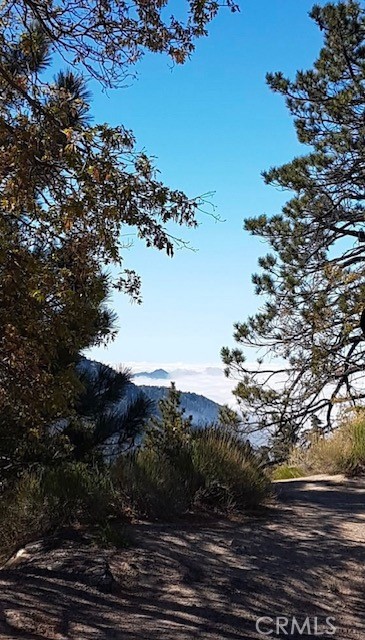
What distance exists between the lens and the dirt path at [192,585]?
417 centimetres

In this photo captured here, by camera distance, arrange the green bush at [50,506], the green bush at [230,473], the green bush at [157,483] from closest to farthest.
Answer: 1. the green bush at [50,506]
2. the green bush at [157,483]
3. the green bush at [230,473]

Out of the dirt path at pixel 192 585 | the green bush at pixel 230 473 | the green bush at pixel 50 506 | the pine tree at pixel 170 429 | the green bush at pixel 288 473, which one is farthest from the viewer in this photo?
the green bush at pixel 288 473

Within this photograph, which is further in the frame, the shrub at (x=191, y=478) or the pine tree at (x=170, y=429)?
the pine tree at (x=170, y=429)

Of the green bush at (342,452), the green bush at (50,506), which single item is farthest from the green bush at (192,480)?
the green bush at (342,452)

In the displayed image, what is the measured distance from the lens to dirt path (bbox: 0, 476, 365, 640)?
13.7ft

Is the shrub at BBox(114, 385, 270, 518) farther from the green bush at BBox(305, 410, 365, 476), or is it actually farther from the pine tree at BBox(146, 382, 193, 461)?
the green bush at BBox(305, 410, 365, 476)

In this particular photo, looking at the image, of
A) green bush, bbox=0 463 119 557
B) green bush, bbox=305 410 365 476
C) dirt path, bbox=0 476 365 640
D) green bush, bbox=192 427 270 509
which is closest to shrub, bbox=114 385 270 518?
green bush, bbox=192 427 270 509

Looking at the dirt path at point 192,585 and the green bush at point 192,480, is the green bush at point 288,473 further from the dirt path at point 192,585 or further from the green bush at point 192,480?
the dirt path at point 192,585

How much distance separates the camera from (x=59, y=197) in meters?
4.96

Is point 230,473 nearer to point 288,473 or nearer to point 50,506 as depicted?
point 50,506

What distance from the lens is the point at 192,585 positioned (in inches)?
194

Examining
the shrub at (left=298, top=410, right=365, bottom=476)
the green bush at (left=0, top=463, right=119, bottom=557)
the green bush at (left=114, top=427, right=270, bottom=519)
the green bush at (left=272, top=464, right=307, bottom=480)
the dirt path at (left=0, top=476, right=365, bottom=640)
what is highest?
the shrub at (left=298, top=410, right=365, bottom=476)

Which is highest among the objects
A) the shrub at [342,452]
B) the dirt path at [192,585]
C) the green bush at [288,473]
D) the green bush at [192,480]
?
the shrub at [342,452]

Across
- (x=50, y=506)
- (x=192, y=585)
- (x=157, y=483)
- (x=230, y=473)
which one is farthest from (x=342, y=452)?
(x=192, y=585)
